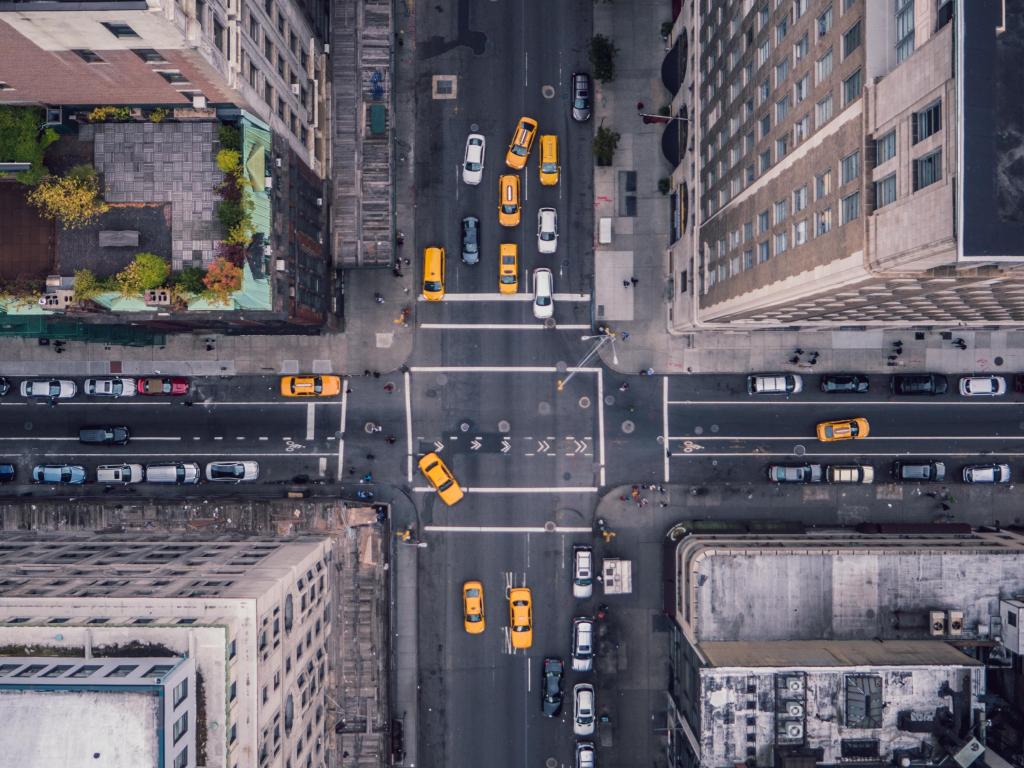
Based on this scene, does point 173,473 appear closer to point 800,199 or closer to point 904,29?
point 800,199

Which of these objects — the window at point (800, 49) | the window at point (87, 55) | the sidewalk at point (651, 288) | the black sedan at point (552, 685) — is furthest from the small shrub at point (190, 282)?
the black sedan at point (552, 685)

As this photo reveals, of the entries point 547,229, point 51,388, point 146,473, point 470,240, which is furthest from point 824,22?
point 51,388

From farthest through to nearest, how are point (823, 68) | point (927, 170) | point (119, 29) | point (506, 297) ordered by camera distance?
point (506, 297) < point (119, 29) < point (823, 68) < point (927, 170)

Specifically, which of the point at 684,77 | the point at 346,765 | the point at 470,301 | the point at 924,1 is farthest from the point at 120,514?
the point at 924,1

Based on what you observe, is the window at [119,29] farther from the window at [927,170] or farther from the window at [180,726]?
the window at [927,170]

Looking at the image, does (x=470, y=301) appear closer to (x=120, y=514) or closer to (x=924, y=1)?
(x=120, y=514)
